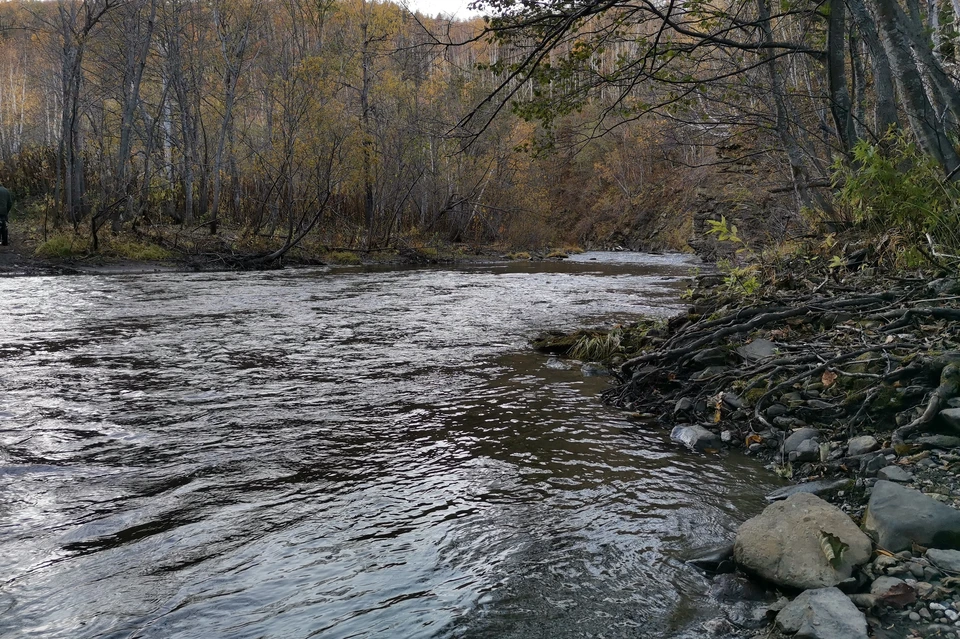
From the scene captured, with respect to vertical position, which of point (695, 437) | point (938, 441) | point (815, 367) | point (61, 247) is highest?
point (61, 247)

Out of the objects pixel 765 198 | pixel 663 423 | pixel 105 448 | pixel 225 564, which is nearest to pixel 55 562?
pixel 225 564

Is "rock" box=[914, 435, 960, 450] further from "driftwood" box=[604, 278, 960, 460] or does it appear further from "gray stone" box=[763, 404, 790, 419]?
"gray stone" box=[763, 404, 790, 419]

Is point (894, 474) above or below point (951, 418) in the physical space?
below

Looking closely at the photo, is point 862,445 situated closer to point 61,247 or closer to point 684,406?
point 684,406

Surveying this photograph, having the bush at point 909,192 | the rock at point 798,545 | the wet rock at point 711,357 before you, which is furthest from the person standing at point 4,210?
the rock at point 798,545

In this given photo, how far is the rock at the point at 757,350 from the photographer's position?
530 cm

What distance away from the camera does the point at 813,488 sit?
3445 millimetres

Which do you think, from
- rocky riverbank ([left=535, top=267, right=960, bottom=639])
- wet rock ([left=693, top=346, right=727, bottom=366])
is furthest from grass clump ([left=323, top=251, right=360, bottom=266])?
wet rock ([left=693, top=346, right=727, bottom=366])

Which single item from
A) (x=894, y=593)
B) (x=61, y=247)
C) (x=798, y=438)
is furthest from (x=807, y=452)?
(x=61, y=247)

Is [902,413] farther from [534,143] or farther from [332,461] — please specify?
[534,143]

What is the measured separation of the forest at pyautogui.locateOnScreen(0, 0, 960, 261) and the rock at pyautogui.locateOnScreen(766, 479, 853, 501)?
8.84ft

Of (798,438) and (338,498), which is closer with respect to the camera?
(338,498)

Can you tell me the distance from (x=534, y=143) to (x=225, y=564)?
5.20 meters

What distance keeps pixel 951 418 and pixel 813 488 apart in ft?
3.06
